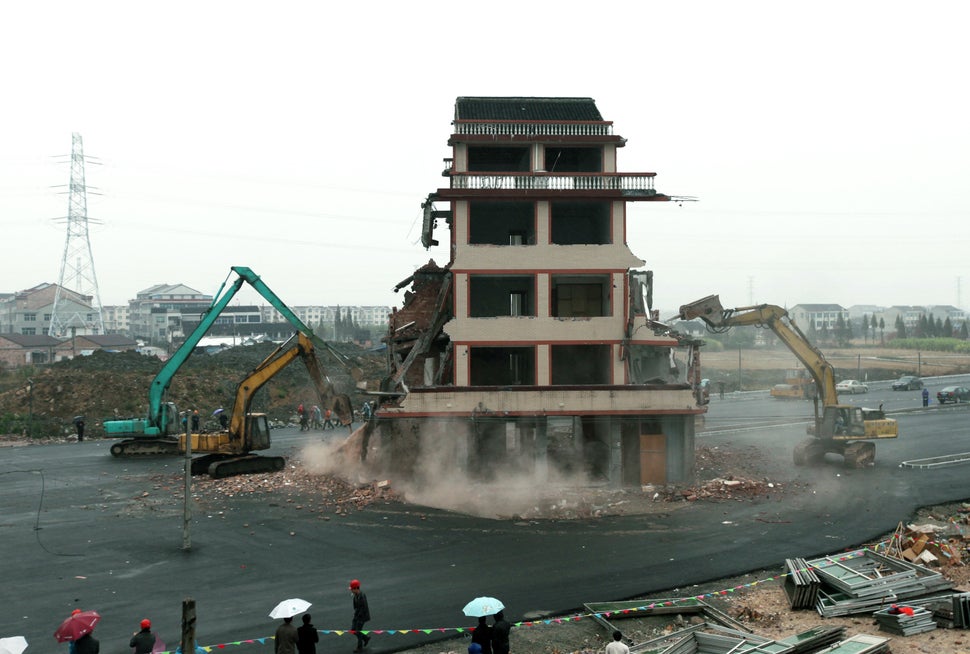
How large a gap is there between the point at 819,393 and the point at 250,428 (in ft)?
91.0

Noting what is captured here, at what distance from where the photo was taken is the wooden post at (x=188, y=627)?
1234 cm

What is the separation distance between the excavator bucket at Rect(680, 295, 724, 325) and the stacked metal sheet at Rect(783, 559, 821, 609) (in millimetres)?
20033

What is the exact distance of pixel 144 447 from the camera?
4516cm

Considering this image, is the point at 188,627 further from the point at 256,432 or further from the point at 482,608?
the point at 256,432

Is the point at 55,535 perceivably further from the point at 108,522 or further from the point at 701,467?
the point at 701,467

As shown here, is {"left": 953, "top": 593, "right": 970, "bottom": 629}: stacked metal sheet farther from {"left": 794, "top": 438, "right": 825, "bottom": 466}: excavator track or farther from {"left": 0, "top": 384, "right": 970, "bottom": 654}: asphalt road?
{"left": 794, "top": 438, "right": 825, "bottom": 466}: excavator track

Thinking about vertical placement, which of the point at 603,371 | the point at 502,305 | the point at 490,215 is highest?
the point at 490,215

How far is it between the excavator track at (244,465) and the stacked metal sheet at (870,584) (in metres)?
25.3

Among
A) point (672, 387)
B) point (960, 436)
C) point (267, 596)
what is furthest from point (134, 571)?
point (960, 436)

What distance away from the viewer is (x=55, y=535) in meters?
26.6

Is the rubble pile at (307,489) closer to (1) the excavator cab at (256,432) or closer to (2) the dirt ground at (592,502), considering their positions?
(2) the dirt ground at (592,502)

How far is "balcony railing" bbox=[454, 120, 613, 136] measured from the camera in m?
38.1

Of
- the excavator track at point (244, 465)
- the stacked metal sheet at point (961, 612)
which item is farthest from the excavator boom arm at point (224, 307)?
the stacked metal sheet at point (961, 612)

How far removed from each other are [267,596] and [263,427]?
1884cm
